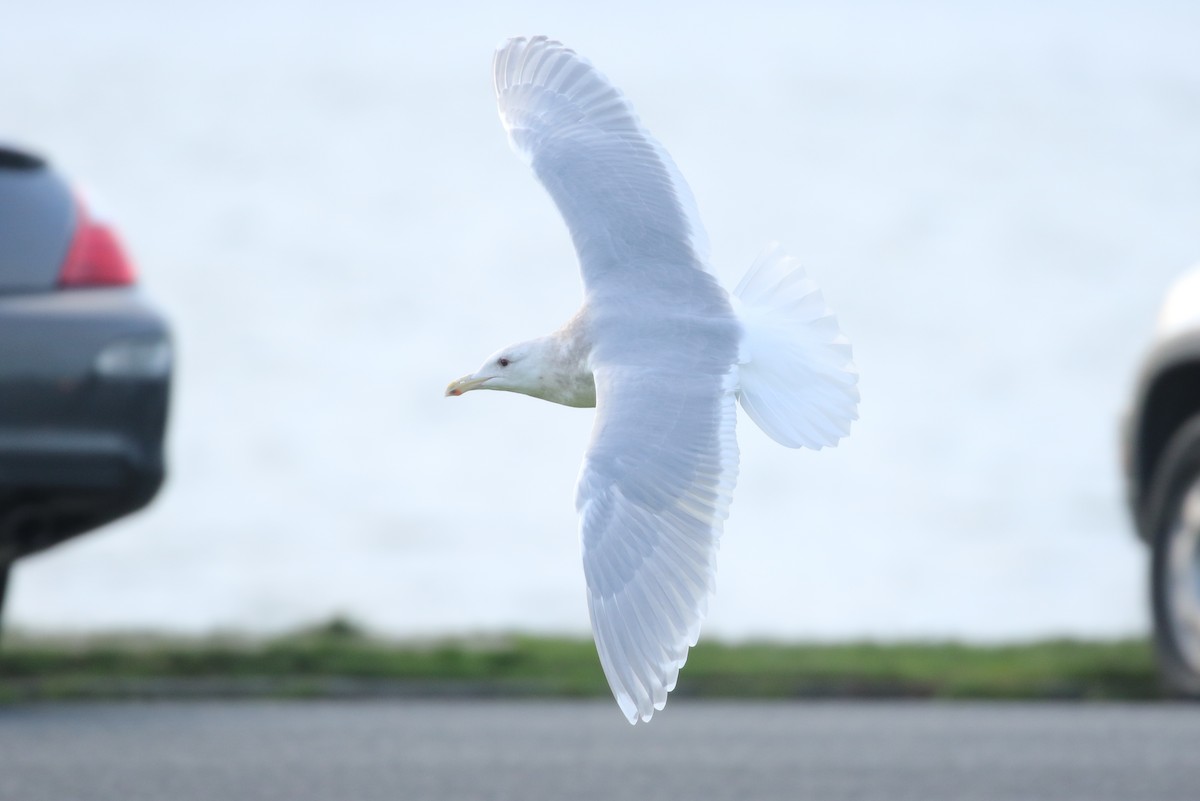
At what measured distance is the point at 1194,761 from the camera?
580 centimetres

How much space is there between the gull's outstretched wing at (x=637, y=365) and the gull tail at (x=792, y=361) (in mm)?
118

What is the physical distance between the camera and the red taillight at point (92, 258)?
7031 millimetres

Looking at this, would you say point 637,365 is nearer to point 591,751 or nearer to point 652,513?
point 652,513

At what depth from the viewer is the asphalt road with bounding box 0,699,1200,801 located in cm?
545

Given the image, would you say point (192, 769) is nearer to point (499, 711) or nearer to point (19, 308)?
point (499, 711)

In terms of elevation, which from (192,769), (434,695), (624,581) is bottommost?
(434,695)

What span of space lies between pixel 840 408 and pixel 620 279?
19.6 inches

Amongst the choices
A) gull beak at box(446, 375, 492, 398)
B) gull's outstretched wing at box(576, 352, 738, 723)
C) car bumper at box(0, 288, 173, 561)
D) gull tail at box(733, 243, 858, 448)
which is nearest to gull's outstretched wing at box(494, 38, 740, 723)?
gull's outstretched wing at box(576, 352, 738, 723)

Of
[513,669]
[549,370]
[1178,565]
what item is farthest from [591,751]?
[1178,565]

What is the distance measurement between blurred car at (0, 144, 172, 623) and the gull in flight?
86.2 inches

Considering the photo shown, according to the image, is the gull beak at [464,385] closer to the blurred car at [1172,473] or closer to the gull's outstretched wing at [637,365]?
the gull's outstretched wing at [637,365]

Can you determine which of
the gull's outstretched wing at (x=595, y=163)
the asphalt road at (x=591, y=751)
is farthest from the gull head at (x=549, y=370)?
the asphalt road at (x=591, y=751)

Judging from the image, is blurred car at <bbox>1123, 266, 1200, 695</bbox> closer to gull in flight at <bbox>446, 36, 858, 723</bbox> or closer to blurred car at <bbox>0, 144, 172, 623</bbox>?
gull in flight at <bbox>446, 36, 858, 723</bbox>

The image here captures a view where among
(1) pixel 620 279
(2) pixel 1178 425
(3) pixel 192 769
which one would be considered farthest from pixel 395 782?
(2) pixel 1178 425
